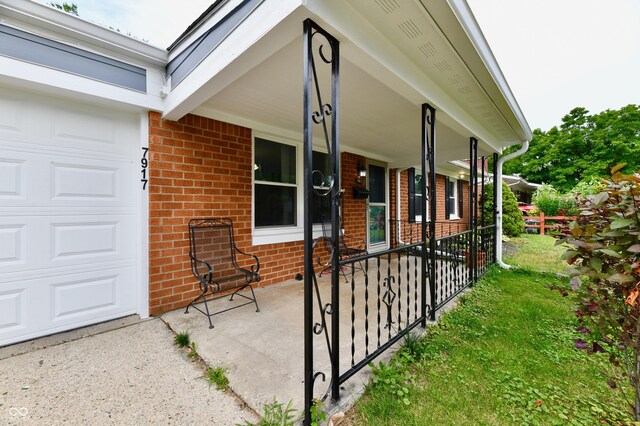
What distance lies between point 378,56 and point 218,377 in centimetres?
245

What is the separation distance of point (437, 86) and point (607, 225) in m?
1.88

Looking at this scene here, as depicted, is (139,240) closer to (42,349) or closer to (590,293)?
(42,349)

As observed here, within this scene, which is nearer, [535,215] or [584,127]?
[535,215]

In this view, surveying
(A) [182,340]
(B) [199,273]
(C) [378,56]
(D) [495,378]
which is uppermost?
(C) [378,56]

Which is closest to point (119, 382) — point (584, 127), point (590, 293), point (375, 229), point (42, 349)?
point (42, 349)

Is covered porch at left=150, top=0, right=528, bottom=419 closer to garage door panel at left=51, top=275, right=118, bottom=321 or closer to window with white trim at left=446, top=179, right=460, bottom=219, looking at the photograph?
garage door panel at left=51, top=275, right=118, bottom=321

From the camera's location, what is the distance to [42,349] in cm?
206

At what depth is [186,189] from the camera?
2.89 metres

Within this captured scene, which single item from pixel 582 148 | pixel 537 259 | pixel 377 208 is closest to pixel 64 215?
pixel 377 208

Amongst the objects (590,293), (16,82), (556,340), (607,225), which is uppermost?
(16,82)

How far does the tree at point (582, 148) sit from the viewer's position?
18.1 meters

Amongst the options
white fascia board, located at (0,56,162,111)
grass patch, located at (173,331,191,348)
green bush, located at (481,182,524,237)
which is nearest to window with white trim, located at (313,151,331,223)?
white fascia board, located at (0,56,162,111)

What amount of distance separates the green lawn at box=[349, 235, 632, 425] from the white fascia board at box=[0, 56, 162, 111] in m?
3.16

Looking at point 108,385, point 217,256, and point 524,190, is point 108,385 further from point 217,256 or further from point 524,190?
point 524,190
